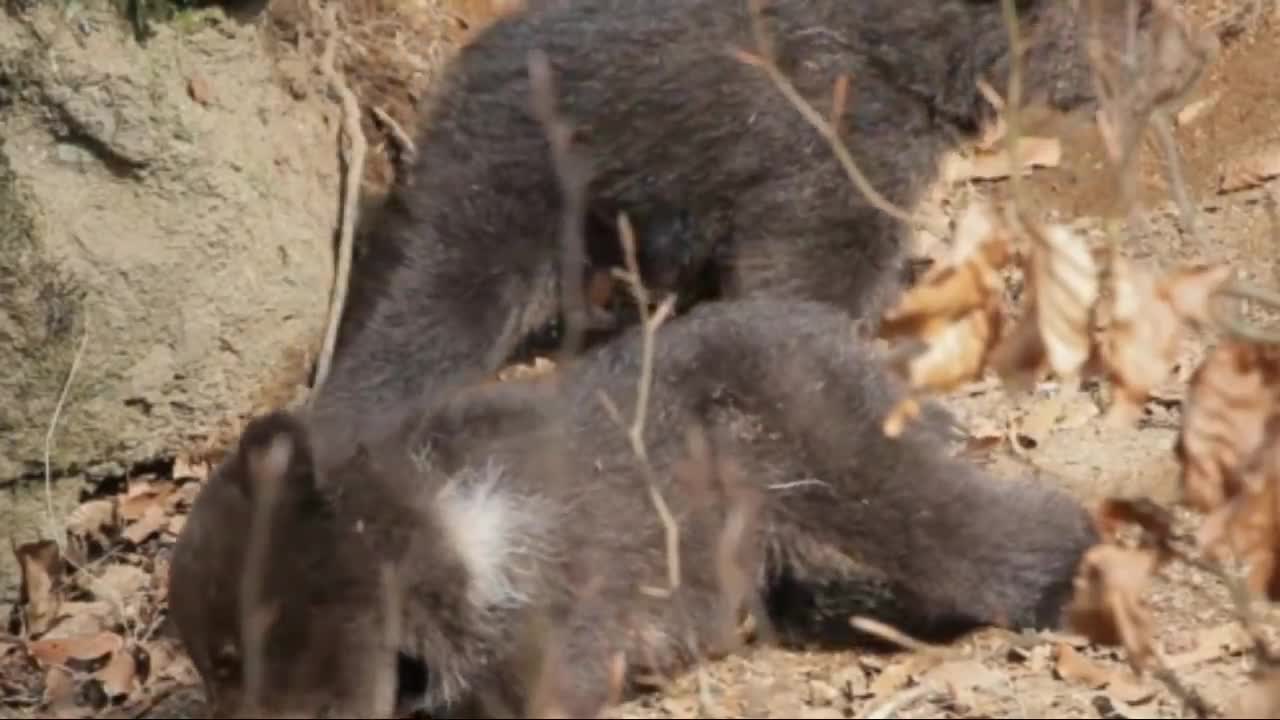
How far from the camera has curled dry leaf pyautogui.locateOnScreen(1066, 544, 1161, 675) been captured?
440cm

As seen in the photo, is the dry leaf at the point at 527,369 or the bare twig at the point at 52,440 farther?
the dry leaf at the point at 527,369

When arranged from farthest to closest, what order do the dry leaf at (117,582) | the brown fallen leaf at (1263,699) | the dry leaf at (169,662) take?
the dry leaf at (117,582)
the dry leaf at (169,662)
the brown fallen leaf at (1263,699)

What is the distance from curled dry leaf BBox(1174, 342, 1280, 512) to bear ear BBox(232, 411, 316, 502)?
178 cm

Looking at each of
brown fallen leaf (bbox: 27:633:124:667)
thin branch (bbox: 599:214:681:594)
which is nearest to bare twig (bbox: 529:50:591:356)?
thin branch (bbox: 599:214:681:594)

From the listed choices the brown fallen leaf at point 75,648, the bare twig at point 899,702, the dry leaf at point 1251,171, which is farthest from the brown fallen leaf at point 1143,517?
the dry leaf at point 1251,171

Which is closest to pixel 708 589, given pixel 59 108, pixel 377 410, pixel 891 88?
pixel 377 410

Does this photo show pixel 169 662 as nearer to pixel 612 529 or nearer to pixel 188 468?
pixel 188 468

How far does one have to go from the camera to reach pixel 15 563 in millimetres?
6531

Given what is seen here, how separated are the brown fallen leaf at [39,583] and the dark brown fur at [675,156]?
→ 87 cm

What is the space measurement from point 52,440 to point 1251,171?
3.89 metres

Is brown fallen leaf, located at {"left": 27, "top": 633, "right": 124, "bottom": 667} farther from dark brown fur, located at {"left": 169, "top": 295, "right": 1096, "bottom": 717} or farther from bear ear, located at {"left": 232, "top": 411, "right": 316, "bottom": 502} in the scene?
bear ear, located at {"left": 232, "top": 411, "right": 316, "bottom": 502}

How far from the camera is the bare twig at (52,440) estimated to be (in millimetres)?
6590

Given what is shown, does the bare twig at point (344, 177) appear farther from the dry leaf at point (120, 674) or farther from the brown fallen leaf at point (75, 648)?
the dry leaf at point (120, 674)

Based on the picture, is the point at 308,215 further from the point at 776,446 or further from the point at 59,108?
the point at 776,446
